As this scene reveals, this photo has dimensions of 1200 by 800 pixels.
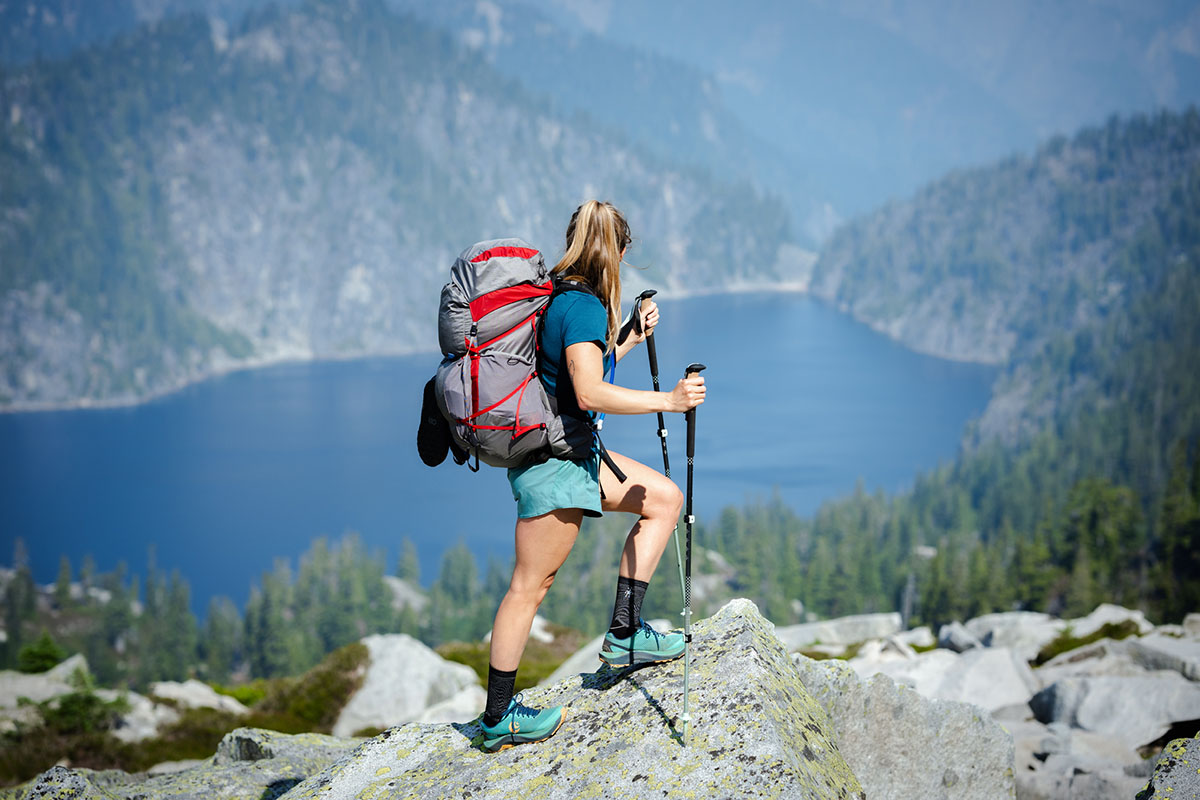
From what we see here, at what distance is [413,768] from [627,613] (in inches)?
89.5

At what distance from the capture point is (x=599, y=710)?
6992 millimetres

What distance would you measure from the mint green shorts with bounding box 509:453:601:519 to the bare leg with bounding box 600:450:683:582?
1.34ft

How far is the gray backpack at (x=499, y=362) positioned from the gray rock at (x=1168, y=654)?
1571 cm

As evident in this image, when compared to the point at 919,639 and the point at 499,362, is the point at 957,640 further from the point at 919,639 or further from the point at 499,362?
the point at 499,362

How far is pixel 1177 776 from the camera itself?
655cm

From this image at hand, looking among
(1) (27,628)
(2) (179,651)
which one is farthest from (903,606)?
(1) (27,628)

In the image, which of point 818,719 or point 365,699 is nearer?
point 818,719

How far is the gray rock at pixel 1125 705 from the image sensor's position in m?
13.2

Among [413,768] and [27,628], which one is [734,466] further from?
[413,768]

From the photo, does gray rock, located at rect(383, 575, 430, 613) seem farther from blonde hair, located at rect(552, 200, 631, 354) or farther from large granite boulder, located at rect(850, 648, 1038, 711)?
blonde hair, located at rect(552, 200, 631, 354)

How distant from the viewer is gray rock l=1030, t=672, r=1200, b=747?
43.3ft

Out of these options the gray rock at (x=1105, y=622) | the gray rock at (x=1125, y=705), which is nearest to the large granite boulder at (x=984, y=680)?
the gray rock at (x=1125, y=705)

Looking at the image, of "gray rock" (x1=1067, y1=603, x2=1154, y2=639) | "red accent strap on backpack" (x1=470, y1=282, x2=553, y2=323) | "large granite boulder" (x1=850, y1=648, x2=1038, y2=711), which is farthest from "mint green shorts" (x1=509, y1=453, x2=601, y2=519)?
"gray rock" (x1=1067, y1=603, x2=1154, y2=639)

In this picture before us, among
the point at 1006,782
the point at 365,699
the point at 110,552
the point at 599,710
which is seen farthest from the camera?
the point at 110,552
